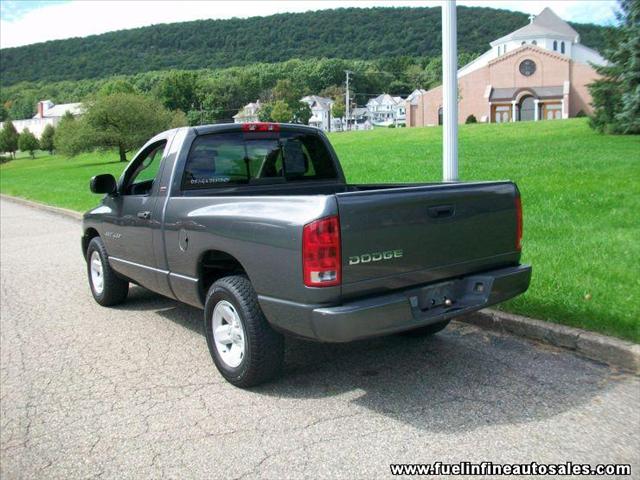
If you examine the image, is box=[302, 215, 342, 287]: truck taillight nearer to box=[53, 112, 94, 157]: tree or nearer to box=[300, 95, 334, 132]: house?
box=[53, 112, 94, 157]: tree

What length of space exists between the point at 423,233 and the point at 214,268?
1.73 metres

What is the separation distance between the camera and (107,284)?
6.72 meters

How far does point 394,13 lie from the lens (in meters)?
166

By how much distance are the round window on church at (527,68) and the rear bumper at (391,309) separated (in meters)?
84.2

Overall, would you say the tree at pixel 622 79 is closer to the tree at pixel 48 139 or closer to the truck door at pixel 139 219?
the truck door at pixel 139 219

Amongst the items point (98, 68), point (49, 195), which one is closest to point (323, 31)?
point (98, 68)

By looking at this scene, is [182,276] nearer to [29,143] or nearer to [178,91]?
[178,91]

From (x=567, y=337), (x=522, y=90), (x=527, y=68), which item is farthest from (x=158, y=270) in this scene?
(x=527, y=68)

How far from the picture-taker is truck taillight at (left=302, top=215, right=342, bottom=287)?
11.9 feet

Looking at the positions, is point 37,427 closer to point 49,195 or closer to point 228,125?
point 228,125

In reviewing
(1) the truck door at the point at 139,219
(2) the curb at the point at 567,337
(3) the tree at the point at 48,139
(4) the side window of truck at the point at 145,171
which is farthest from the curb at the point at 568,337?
(3) the tree at the point at 48,139

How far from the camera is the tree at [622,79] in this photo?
818 inches

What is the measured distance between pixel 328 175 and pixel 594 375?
113 inches

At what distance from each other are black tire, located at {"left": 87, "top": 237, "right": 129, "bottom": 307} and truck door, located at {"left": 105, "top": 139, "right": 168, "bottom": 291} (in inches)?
8.0
